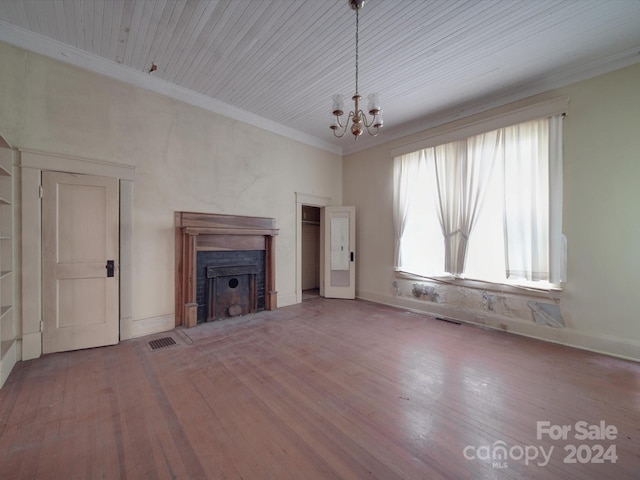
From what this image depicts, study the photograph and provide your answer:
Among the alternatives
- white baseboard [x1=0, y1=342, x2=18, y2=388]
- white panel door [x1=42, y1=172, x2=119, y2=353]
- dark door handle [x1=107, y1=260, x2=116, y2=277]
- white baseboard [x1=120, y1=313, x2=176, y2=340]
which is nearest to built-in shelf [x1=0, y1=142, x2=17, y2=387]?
white baseboard [x1=0, y1=342, x2=18, y2=388]

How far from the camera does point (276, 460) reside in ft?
5.01

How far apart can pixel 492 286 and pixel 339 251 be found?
9.58 ft

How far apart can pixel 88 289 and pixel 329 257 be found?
161 inches

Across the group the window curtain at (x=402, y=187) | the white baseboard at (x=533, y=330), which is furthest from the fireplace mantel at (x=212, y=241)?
the white baseboard at (x=533, y=330)

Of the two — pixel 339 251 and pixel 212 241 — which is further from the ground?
pixel 212 241

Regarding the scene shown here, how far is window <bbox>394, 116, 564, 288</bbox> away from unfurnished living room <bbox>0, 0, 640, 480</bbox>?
0.03 m

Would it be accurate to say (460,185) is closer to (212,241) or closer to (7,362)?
(212,241)

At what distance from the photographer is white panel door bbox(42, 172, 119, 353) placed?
9.41ft

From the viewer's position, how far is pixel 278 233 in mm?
4910

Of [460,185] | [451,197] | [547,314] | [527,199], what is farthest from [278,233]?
[547,314]

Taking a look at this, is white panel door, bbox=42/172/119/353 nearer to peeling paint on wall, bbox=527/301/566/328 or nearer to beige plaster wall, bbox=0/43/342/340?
beige plaster wall, bbox=0/43/342/340

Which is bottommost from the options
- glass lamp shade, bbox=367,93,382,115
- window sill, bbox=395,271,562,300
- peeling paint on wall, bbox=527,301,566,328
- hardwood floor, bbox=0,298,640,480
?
hardwood floor, bbox=0,298,640,480

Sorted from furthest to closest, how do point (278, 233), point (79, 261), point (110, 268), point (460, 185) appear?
point (278, 233) → point (460, 185) → point (110, 268) → point (79, 261)

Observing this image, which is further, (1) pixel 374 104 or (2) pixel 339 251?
(2) pixel 339 251
